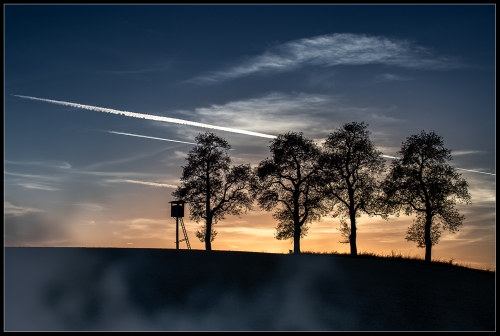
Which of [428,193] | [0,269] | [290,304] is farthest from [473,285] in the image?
[0,269]

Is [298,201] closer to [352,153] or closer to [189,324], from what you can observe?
[352,153]

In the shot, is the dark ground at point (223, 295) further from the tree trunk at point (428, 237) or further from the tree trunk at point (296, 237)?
the tree trunk at point (296, 237)

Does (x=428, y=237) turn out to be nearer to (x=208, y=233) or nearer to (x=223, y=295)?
(x=208, y=233)

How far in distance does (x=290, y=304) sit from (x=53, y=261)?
13.8 m

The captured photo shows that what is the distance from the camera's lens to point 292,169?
5209cm

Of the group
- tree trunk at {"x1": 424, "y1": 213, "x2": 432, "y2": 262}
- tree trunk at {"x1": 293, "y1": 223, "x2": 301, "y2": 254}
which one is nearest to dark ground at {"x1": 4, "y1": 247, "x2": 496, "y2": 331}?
tree trunk at {"x1": 424, "y1": 213, "x2": 432, "y2": 262}

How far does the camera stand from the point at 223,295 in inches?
924

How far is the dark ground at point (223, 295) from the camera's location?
65.9 feet

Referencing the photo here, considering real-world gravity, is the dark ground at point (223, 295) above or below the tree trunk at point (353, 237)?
below

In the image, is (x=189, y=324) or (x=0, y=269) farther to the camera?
(x=0, y=269)

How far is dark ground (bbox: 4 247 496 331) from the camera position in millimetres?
20094

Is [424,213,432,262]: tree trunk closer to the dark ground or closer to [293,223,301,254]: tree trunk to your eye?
[293,223,301,254]: tree trunk

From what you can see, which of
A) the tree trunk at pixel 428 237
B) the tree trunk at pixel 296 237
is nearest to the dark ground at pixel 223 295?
the tree trunk at pixel 428 237

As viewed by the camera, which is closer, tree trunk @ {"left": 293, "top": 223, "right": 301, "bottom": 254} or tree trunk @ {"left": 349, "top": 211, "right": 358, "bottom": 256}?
tree trunk @ {"left": 349, "top": 211, "right": 358, "bottom": 256}
